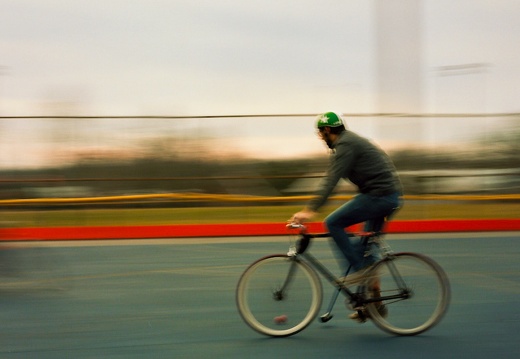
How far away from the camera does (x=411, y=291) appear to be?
6.02m

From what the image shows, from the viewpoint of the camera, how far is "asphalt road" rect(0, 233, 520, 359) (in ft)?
18.4

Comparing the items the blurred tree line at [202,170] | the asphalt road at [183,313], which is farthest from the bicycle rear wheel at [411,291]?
the blurred tree line at [202,170]

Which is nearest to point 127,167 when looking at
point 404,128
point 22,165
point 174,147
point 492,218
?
point 174,147

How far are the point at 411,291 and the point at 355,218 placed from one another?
0.75 metres

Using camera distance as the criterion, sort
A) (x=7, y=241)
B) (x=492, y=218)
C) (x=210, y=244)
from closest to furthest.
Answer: (x=7, y=241) < (x=210, y=244) < (x=492, y=218)

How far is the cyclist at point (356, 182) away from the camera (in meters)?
5.85

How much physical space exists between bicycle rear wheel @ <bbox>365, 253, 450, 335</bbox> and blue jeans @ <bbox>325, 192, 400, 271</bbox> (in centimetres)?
18

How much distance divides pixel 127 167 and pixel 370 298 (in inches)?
446

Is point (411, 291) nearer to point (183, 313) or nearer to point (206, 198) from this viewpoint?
point (183, 313)

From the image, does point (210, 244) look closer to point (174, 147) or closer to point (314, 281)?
point (174, 147)

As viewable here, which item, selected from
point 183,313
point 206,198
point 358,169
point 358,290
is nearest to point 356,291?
point 358,290

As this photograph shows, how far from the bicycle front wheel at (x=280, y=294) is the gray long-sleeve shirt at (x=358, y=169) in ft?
1.86

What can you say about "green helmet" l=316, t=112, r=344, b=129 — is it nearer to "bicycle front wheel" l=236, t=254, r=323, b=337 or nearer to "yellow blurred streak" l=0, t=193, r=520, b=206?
"bicycle front wheel" l=236, t=254, r=323, b=337

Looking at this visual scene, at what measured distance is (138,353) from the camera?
549 cm
